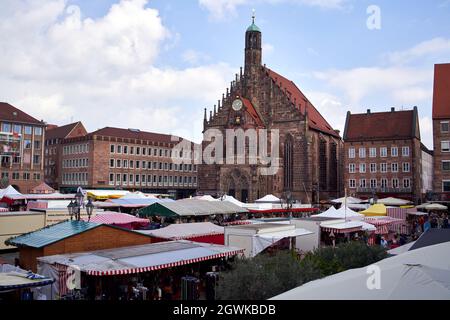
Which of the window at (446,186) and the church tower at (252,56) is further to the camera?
the church tower at (252,56)

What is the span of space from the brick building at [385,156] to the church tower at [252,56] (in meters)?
14.5

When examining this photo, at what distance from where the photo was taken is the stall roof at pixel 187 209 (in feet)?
90.1

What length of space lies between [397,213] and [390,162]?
20.7 metres

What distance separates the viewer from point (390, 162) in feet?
176

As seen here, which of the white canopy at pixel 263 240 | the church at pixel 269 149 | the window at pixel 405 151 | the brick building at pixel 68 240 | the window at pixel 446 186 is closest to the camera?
the brick building at pixel 68 240

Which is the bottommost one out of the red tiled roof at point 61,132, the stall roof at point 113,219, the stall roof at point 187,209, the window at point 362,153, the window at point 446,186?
the stall roof at point 113,219

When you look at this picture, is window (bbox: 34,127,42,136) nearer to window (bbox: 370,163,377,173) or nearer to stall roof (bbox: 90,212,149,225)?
window (bbox: 370,163,377,173)

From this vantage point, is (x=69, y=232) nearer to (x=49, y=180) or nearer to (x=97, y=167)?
(x=97, y=167)

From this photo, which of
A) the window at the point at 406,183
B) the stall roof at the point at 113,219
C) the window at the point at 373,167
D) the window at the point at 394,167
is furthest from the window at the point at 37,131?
the window at the point at 406,183

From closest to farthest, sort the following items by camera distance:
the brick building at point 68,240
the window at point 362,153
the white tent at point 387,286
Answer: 1. the white tent at point 387,286
2. the brick building at point 68,240
3. the window at point 362,153

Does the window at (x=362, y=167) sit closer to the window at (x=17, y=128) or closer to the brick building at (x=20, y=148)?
the brick building at (x=20, y=148)

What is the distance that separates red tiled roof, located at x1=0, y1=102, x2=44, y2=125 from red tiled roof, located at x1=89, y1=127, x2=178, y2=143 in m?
9.91

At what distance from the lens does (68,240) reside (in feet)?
45.6

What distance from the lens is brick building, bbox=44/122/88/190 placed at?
79375mm
